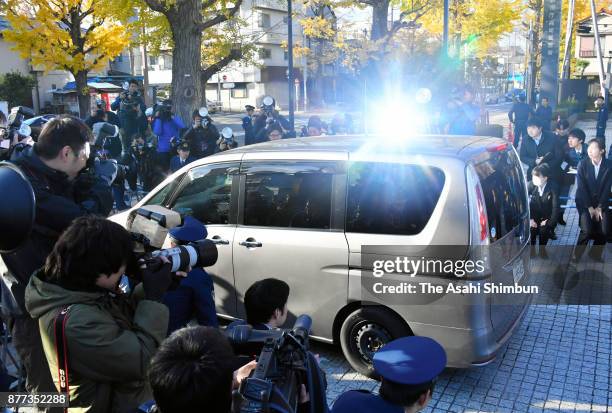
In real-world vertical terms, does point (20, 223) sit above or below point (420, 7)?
below

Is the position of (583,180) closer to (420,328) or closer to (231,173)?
(420,328)

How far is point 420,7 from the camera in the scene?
18.9 metres

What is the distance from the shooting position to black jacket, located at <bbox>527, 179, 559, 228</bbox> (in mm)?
7273

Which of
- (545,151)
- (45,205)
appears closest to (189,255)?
(45,205)

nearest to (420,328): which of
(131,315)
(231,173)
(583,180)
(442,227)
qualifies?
(442,227)

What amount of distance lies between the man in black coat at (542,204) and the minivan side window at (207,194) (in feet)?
14.3

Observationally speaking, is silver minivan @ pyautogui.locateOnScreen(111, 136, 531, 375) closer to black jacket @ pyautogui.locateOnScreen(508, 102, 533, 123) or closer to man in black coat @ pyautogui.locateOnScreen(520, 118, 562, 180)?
man in black coat @ pyautogui.locateOnScreen(520, 118, 562, 180)

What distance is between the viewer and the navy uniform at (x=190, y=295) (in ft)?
10.9

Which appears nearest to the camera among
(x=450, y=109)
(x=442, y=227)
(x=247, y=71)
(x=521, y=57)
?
(x=442, y=227)

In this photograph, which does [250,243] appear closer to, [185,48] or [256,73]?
[185,48]

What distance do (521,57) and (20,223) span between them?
209 feet

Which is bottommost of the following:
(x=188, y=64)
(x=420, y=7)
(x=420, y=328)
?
(x=420, y=328)

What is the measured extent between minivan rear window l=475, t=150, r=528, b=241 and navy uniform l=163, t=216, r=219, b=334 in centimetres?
191

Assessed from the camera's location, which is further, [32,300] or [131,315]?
[131,315]
